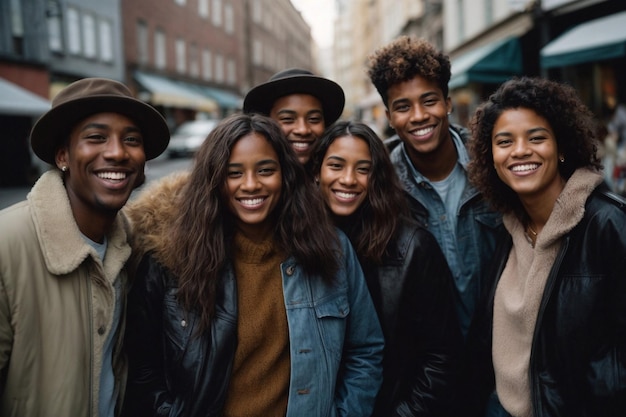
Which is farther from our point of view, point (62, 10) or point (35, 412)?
point (62, 10)

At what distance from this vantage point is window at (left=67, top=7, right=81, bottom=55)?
19.9 meters

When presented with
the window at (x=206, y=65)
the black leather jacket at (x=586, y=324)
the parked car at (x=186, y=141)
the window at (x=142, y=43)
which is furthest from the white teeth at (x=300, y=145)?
the window at (x=206, y=65)

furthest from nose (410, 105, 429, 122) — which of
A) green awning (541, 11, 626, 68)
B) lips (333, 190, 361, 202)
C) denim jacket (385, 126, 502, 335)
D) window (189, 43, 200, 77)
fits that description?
window (189, 43, 200, 77)

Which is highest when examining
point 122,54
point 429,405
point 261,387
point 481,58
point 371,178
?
point 122,54

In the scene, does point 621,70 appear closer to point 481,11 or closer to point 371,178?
point 481,11

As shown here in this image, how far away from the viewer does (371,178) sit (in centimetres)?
262

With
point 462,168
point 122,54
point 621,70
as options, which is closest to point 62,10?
point 122,54

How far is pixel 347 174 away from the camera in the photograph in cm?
258

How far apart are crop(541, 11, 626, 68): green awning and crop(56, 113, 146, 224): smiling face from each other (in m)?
8.38

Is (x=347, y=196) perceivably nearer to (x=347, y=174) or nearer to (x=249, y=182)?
(x=347, y=174)

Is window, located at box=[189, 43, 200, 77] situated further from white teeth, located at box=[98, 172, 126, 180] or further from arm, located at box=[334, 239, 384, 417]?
arm, located at box=[334, 239, 384, 417]

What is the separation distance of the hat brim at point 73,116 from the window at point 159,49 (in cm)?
2785

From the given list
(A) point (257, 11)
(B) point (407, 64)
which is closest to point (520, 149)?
(B) point (407, 64)

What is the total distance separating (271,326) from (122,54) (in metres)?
24.9
